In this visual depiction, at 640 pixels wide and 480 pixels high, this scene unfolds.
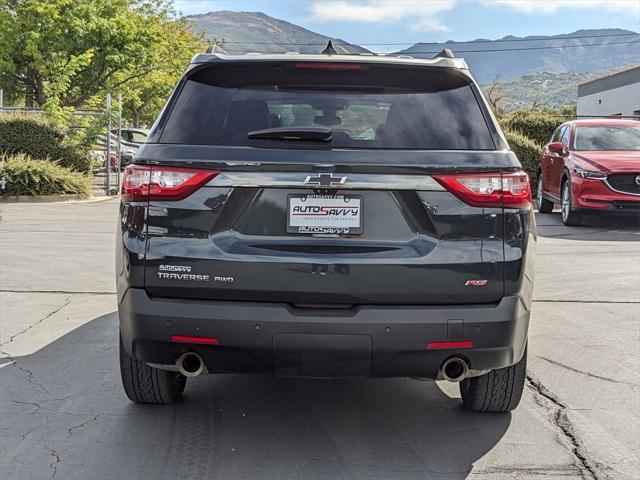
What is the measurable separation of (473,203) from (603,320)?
375 cm

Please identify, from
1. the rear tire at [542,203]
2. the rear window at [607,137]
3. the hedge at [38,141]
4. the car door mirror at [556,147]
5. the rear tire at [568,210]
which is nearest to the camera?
the rear tire at [568,210]

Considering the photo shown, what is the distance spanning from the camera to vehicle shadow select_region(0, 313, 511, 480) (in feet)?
11.8

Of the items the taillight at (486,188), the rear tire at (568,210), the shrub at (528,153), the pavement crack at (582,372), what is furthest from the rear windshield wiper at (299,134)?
the shrub at (528,153)

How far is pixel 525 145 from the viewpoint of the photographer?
19.0m

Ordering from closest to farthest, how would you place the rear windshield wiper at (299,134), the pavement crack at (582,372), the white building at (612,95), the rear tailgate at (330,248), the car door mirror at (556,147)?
the rear tailgate at (330,248) < the rear windshield wiper at (299,134) < the pavement crack at (582,372) < the car door mirror at (556,147) < the white building at (612,95)

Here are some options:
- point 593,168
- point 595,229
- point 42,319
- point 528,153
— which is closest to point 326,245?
point 42,319

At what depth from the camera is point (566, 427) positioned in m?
4.19

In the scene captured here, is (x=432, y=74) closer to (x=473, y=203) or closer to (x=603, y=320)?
(x=473, y=203)

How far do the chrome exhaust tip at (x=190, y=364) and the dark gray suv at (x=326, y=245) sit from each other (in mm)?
52

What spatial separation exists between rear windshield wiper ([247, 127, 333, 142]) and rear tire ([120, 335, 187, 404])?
1423 millimetres

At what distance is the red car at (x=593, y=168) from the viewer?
12367 millimetres

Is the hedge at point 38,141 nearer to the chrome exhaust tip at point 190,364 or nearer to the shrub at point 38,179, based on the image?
the shrub at point 38,179

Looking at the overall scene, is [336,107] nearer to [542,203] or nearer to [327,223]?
[327,223]

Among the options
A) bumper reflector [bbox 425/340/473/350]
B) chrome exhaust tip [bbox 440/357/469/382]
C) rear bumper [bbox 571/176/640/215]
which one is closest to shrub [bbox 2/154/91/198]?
rear bumper [bbox 571/176/640/215]
